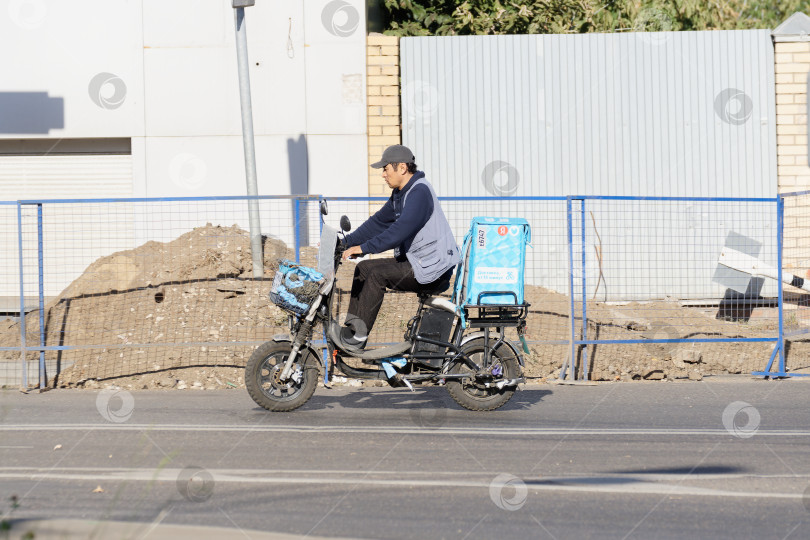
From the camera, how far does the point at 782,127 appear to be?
49.7ft

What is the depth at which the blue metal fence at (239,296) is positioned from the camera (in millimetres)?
10586

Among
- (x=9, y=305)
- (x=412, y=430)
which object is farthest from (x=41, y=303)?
(x=412, y=430)

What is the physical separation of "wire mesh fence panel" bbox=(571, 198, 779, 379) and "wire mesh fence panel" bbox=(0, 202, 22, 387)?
596cm

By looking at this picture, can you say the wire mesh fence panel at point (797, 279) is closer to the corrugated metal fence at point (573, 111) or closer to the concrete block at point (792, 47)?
the corrugated metal fence at point (573, 111)

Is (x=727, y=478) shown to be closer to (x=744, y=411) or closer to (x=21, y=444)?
(x=744, y=411)

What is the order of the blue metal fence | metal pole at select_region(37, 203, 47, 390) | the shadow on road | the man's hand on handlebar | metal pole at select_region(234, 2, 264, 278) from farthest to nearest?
metal pole at select_region(234, 2, 264, 278)
the blue metal fence
metal pole at select_region(37, 203, 47, 390)
the shadow on road
the man's hand on handlebar

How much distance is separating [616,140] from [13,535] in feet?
40.1

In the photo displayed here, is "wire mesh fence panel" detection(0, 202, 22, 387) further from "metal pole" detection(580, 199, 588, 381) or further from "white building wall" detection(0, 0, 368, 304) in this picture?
"metal pole" detection(580, 199, 588, 381)

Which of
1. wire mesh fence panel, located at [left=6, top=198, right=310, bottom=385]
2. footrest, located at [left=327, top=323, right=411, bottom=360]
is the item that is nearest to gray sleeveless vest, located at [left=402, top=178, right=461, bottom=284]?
footrest, located at [left=327, top=323, right=411, bottom=360]

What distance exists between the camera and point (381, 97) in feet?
49.1

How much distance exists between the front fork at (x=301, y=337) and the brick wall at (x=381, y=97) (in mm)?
7376

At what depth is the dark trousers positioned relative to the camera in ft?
25.6

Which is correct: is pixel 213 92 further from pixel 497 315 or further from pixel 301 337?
pixel 497 315

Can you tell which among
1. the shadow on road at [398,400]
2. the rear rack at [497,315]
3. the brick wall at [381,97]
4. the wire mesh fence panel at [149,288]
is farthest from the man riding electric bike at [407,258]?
the brick wall at [381,97]
